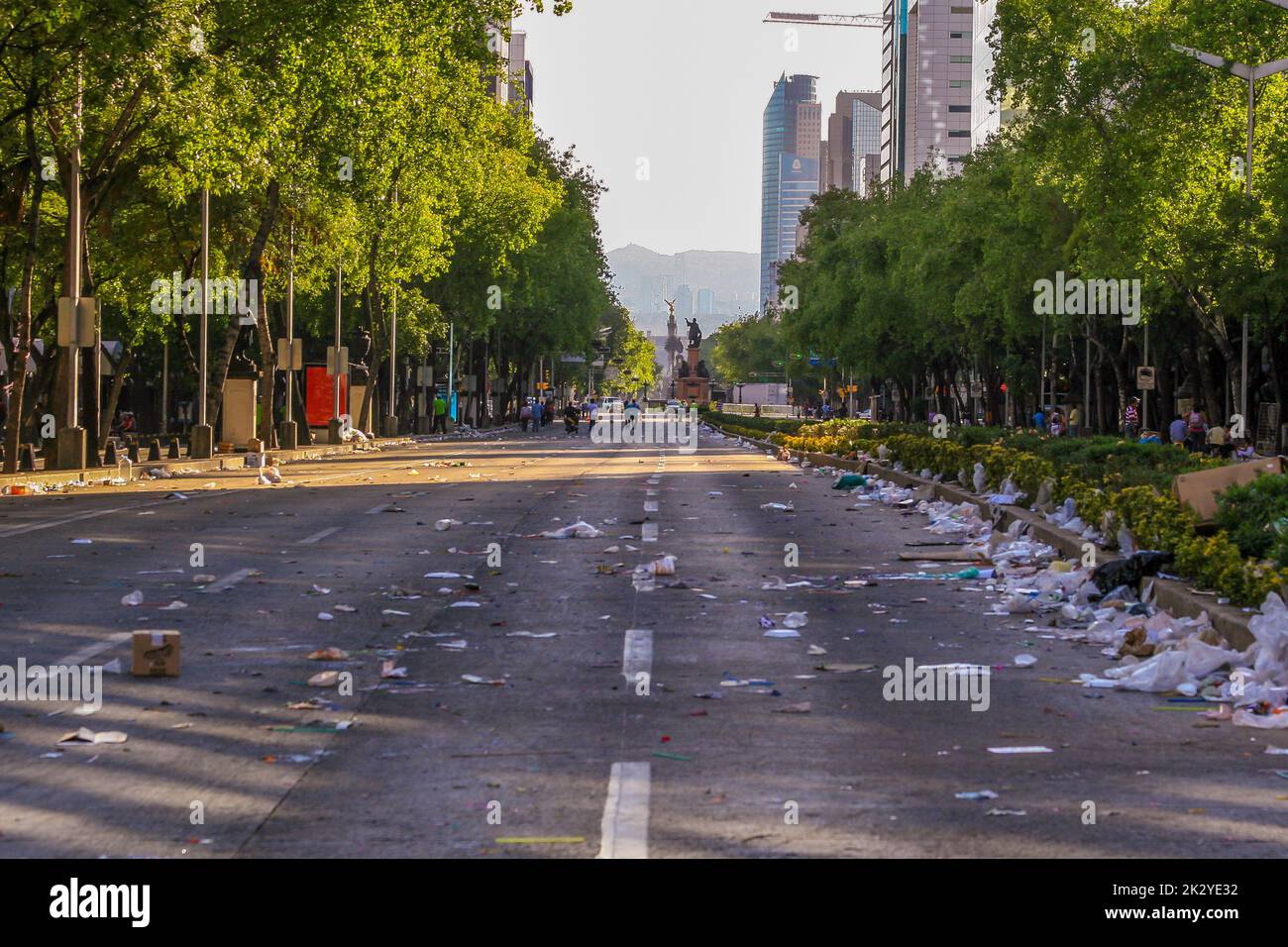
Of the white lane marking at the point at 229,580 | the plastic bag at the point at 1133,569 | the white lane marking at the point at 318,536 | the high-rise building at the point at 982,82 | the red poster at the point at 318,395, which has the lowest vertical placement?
the white lane marking at the point at 318,536

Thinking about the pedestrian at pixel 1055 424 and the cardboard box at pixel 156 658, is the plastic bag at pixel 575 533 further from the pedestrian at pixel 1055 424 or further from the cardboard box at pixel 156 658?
the pedestrian at pixel 1055 424

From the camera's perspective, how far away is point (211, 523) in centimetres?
2244

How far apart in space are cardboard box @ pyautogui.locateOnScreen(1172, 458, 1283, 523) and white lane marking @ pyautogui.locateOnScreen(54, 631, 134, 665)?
9050 mm

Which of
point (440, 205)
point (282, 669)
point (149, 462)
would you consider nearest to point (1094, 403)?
point (440, 205)

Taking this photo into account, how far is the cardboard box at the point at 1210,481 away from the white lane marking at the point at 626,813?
9.06 m

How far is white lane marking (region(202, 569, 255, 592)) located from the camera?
15.0 metres

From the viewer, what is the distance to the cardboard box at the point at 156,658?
34.5 ft

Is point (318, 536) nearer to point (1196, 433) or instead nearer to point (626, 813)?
point (626, 813)

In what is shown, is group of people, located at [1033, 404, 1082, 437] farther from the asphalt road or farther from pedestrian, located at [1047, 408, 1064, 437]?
the asphalt road

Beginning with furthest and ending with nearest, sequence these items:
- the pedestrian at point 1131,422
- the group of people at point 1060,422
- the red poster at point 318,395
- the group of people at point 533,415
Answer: the group of people at point 533,415 < the red poster at point 318,395 < the group of people at point 1060,422 < the pedestrian at point 1131,422

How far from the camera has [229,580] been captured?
15.6 m

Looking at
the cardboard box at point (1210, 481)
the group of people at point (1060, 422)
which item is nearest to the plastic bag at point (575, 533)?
the cardboard box at point (1210, 481)

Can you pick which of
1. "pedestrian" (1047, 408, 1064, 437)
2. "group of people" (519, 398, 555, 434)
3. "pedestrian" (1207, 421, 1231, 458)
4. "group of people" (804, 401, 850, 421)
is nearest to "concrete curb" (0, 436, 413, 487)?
"pedestrian" (1207, 421, 1231, 458)

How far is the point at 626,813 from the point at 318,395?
62353mm
